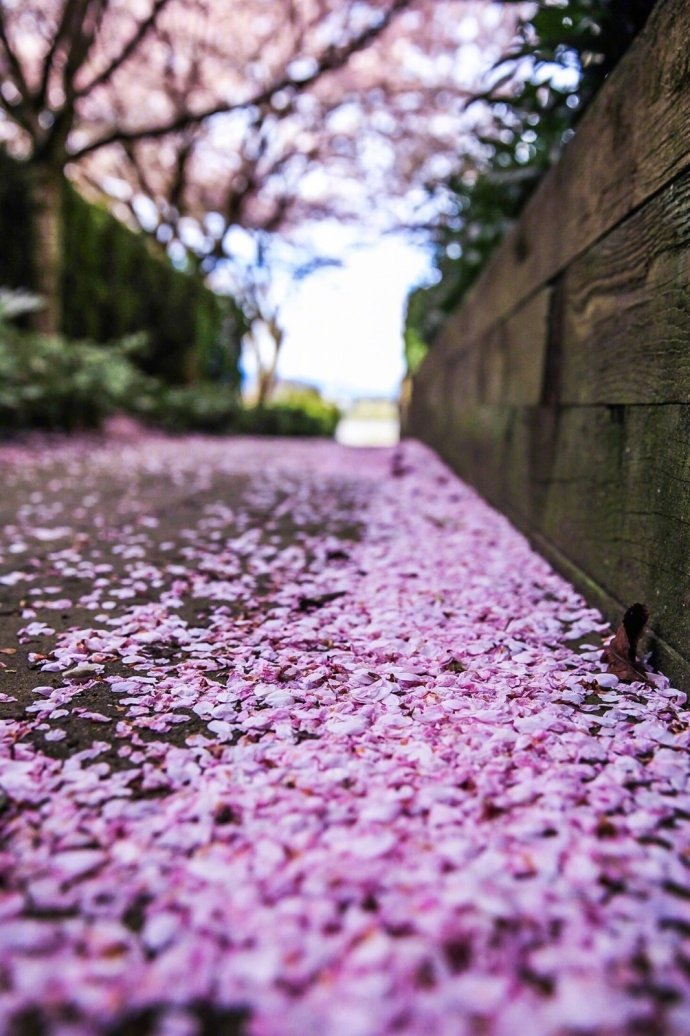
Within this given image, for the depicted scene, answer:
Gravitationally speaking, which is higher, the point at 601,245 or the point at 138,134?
the point at 138,134

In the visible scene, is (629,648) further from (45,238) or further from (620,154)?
(45,238)

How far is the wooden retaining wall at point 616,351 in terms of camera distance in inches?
47.6

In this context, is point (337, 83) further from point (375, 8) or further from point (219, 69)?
point (375, 8)

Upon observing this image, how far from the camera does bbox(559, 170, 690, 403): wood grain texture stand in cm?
120

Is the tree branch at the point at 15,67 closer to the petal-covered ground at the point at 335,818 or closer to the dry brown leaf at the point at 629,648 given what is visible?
the petal-covered ground at the point at 335,818

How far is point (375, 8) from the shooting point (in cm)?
973

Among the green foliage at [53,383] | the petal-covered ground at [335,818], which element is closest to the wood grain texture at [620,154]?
the petal-covered ground at [335,818]

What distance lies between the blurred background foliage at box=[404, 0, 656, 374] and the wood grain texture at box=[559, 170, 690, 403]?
2.06ft

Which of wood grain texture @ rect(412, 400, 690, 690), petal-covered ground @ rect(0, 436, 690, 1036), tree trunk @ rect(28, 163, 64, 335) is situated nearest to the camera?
petal-covered ground @ rect(0, 436, 690, 1036)

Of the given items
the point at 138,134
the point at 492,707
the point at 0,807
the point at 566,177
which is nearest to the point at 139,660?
the point at 0,807

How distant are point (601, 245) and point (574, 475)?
577mm

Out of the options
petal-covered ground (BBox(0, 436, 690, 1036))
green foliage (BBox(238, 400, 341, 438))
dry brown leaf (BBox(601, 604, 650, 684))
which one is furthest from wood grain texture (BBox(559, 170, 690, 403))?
green foliage (BBox(238, 400, 341, 438))

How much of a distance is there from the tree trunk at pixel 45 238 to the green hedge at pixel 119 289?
0.38ft

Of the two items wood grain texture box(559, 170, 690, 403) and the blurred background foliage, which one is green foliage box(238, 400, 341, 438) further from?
wood grain texture box(559, 170, 690, 403)
